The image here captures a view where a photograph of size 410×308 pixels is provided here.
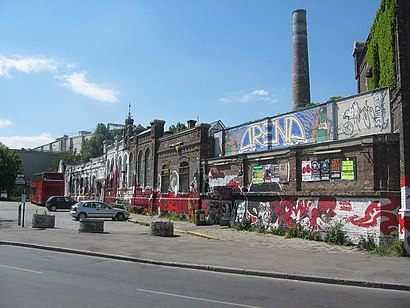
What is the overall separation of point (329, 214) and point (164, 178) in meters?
18.2

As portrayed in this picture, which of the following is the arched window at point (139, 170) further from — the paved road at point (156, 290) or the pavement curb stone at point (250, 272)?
the paved road at point (156, 290)

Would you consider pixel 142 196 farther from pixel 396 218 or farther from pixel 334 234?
pixel 396 218

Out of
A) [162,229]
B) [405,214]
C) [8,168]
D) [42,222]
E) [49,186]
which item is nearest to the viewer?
[405,214]

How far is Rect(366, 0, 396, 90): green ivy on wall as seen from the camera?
55.7 feet

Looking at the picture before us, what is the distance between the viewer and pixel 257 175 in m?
23.8

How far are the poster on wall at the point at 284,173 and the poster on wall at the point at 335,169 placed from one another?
9.30 feet

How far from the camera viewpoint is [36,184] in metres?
55.6

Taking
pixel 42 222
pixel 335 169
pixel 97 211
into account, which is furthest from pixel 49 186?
pixel 335 169

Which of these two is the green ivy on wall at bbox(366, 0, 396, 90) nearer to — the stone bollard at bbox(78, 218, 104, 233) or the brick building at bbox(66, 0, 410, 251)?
the brick building at bbox(66, 0, 410, 251)

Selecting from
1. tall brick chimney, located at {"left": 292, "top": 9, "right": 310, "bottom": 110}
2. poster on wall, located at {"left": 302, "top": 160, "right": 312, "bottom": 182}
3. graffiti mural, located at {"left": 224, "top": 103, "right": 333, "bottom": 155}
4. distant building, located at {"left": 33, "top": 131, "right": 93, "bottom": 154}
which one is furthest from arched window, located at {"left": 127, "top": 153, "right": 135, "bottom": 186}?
distant building, located at {"left": 33, "top": 131, "right": 93, "bottom": 154}

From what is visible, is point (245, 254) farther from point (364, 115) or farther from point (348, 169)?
point (364, 115)

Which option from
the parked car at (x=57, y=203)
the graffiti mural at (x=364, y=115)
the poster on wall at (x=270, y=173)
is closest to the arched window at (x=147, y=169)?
the parked car at (x=57, y=203)

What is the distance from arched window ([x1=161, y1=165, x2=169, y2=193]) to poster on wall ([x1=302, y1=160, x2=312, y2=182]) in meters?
15.4

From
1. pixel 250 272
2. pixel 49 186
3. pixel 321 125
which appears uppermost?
pixel 321 125
